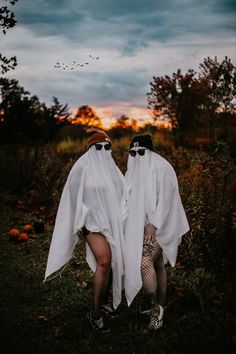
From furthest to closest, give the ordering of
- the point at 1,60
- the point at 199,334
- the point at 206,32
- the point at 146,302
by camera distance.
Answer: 1. the point at 206,32
2. the point at 1,60
3. the point at 146,302
4. the point at 199,334

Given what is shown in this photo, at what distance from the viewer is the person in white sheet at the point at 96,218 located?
15.0ft

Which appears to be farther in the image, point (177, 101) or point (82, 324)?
point (177, 101)

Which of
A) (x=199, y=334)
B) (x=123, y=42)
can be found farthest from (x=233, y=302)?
(x=123, y=42)

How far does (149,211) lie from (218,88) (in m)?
18.6

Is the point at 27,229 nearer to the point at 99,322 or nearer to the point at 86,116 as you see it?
the point at 99,322

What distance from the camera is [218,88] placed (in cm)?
2203

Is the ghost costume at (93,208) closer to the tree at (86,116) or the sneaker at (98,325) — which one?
the sneaker at (98,325)

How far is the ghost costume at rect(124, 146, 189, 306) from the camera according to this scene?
4578mm

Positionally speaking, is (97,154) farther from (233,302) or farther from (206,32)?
(206,32)

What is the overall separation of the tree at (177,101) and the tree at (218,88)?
75 centimetres

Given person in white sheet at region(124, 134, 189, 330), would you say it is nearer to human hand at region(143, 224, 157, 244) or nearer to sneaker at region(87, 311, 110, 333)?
human hand at region(143, 224, 157, 244)

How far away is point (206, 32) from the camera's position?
13.1 metres

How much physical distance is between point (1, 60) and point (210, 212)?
3.78 metres

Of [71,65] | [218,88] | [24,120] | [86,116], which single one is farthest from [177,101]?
[86,116]
